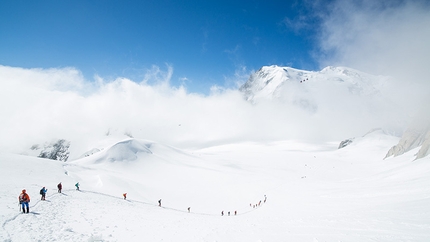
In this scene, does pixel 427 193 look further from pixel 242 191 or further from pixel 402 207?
pixel 242 191

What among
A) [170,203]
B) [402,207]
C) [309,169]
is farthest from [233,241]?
[309,169]

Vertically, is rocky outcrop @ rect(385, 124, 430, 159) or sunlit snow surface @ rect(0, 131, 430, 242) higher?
rocky outcrop @ rect(385, 124, 430, 159)

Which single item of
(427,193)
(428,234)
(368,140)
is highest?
(368,140)

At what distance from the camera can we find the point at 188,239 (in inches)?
571

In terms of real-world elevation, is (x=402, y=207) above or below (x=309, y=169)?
below

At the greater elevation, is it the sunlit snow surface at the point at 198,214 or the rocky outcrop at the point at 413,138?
the rocky outcrop at the point at 413,138

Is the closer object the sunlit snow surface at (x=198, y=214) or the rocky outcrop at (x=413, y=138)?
the sunlit snow surface at (x=198, y=214)

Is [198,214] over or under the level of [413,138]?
under

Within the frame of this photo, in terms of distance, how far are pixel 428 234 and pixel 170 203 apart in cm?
3466

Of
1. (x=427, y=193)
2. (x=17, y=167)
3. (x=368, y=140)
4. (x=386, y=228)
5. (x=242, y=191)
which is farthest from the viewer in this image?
(x=368, y=140)

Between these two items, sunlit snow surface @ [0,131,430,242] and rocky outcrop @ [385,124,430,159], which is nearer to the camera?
sunlit snow surface @ [0,131,430,242]

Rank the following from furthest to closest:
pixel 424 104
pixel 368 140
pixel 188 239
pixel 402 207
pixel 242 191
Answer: pixel 368 140 < pixel 424 104 < pixel 242 191 < pixel 402 207 < pixel 188 239

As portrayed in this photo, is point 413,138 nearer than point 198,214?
No

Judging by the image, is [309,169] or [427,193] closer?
[427,193]
